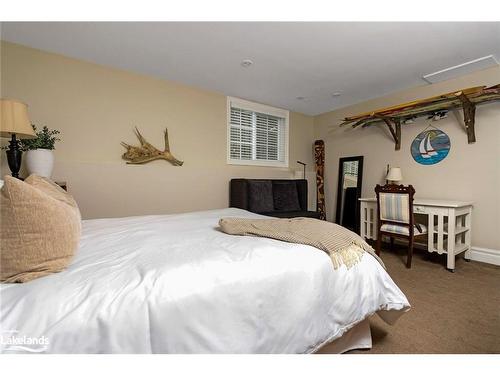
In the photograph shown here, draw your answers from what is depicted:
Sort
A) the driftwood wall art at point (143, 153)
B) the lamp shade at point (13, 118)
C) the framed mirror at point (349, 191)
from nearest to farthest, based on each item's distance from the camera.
→ the lamp shade at point (13, 118), the driftwood wall art at point (143, 153), the framed mirror at point (349, 191)

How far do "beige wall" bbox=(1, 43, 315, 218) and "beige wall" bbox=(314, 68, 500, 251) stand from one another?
2.31m

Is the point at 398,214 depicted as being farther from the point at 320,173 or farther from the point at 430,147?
the point at 320,173

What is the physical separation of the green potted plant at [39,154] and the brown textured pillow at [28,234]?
65.3 inches

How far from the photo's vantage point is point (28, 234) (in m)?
0.78

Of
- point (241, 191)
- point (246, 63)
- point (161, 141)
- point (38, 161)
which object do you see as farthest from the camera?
point (241, 191)

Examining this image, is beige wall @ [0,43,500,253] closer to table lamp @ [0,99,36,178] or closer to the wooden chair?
table lamp @ [0,99,36,178]

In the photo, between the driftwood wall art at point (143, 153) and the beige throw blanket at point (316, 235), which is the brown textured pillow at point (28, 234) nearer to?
the beige throw blanket at point (316, 235)

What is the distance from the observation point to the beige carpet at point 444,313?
1391 millimetres

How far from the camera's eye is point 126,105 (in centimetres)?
288

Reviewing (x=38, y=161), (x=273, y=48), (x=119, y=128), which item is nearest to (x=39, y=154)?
(x=38, y=161)

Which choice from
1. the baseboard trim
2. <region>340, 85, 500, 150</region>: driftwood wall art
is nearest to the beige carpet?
the baseboard trim

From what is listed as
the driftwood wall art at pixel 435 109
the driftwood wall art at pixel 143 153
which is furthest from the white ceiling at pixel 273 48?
the driftwood wall art at pixel 143 153

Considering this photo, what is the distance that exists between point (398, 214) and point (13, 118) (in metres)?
3.70

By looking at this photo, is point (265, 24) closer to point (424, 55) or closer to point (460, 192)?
point (424, 55)
